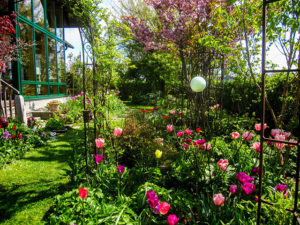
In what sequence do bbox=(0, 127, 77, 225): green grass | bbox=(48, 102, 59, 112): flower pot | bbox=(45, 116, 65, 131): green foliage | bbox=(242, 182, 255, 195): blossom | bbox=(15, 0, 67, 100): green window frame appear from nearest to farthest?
bbox=(242, 182, 255, 195): blossom
bbox=(0, 127, 77, 225): green grass
bbox=(45, 116, 65, 131): green foliage
bbox=(15, 0, 67, 100): green window frame
bbox=(48, 102, 59, 112): flower pot

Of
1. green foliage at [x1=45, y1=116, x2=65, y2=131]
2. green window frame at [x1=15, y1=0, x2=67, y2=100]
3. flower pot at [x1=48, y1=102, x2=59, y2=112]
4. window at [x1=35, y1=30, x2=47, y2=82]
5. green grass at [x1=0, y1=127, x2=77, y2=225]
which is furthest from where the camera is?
window at [x1=35, y1=30, x2=47, y2=82]

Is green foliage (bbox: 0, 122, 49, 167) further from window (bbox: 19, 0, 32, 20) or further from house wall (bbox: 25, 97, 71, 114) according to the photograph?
window (bbox: 19, 0, 32, 20)

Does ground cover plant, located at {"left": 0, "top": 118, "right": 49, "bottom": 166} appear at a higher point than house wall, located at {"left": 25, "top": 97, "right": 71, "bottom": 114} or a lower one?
lower

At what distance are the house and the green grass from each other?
3069 millimetres

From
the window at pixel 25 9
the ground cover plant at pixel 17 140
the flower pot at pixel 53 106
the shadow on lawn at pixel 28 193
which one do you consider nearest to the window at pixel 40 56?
the window at pixel 25 9

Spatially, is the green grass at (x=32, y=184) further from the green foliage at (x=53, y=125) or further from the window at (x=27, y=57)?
the window at (x=27, y=57)

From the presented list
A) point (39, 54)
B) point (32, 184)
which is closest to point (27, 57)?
point (39, 54)

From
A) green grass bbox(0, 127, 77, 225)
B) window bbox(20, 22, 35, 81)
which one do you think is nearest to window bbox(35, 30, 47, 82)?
window bbox(20, 22, 35, 81)

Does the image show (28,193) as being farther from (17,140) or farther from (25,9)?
(25,9)

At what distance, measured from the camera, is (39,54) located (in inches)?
296

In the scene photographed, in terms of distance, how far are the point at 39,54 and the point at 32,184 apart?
648 centimetres

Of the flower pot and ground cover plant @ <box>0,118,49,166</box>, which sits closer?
ground cover plant @ <box>0,118,49,166</box>

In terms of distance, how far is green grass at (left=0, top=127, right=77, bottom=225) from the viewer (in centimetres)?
198

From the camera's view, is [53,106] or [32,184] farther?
[53,106]
